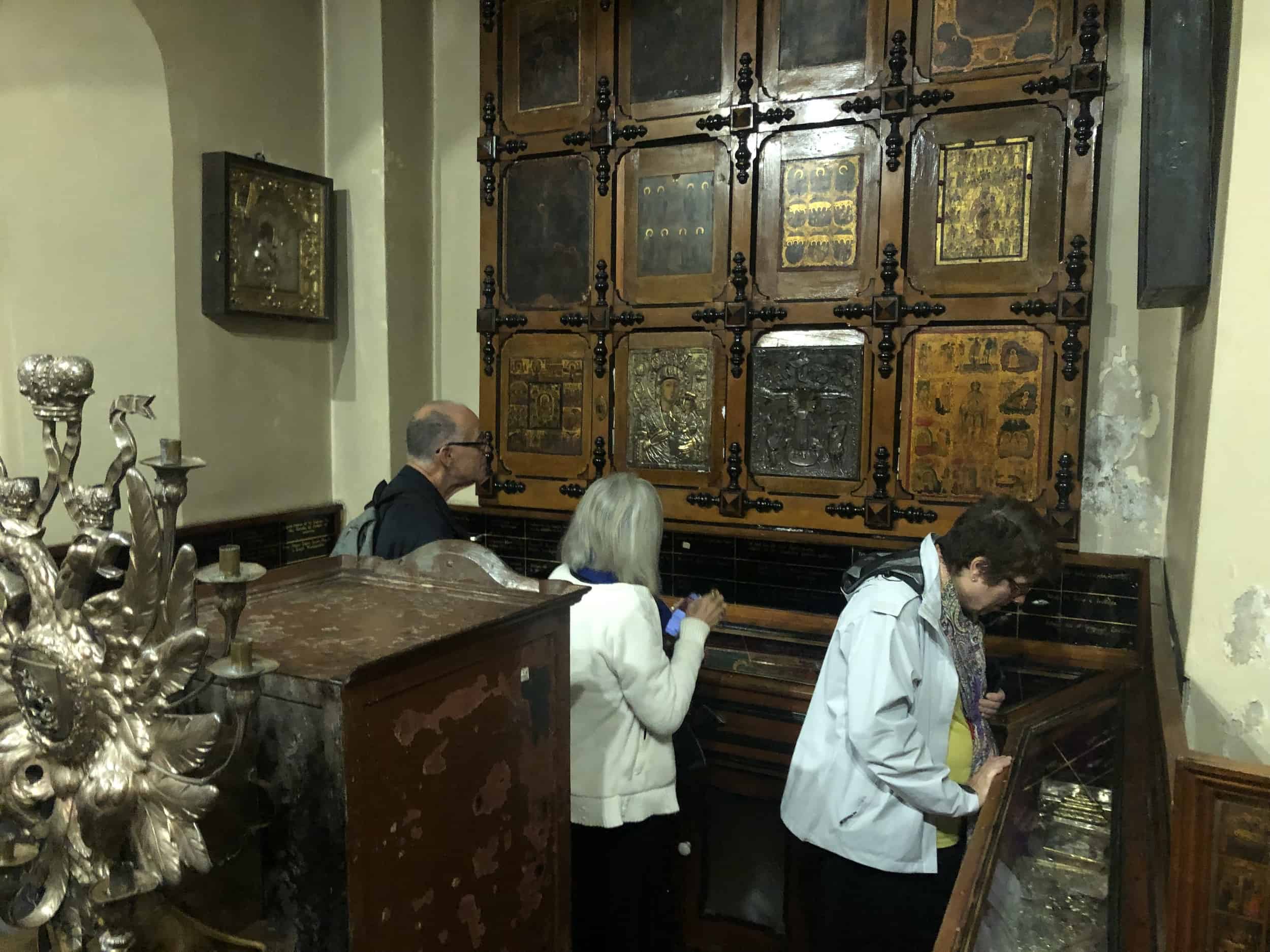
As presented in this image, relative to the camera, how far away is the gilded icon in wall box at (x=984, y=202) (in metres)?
2.55

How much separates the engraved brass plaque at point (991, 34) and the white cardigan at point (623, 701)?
6.09ft

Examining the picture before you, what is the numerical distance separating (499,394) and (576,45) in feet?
4.13

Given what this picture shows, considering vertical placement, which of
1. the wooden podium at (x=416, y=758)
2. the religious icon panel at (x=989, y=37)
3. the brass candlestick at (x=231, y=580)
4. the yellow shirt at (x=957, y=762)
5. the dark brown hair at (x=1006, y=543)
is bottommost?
the yellow shirt at (x=957, y=762)

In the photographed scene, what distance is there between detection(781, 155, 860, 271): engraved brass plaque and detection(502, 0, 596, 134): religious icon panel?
0.82m

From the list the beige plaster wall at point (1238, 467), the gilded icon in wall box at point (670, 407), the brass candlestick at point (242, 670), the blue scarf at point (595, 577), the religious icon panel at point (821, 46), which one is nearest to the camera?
the brass candlestick at point (242, 670)

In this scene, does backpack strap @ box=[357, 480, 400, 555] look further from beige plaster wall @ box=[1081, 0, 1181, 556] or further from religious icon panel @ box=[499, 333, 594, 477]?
beige plaster wall @ box=[1081, 0, 1181, 556]

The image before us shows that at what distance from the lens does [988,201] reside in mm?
2596

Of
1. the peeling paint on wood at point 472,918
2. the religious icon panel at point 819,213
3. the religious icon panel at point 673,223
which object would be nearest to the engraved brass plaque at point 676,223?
the religious icon panel at point 673,223

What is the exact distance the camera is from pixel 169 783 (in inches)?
35.9

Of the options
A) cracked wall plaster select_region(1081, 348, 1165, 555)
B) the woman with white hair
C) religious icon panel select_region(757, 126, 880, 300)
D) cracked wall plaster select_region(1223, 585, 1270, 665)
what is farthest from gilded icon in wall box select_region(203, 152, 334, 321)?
cracked wall plaster select_region(1223, 585, 1270, 665)

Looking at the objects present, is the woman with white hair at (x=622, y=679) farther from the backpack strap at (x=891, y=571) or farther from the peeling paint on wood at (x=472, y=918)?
the peeling paint on wood at (x=472, y=918)

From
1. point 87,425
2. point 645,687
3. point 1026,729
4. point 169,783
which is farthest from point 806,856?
point 87,425

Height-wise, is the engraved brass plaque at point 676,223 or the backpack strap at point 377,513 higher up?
the engraved brass plaque at point 676,223

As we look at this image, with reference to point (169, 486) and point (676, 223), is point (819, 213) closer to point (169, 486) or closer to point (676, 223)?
point (676, 223)
